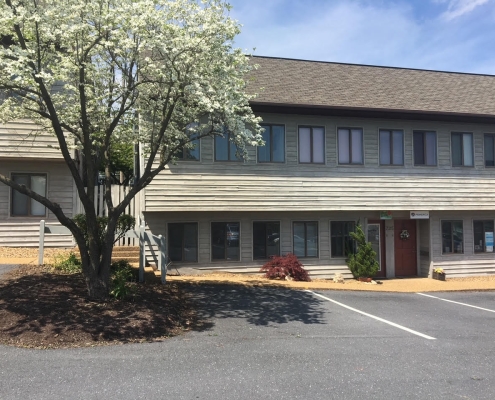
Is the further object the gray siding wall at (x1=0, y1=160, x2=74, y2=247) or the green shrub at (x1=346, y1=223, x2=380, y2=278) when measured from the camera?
the green shrub at (x1=346, y1=223, x2=380, y2=278)

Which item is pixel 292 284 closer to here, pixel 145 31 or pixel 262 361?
pixel 262 361

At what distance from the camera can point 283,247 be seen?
1500cm

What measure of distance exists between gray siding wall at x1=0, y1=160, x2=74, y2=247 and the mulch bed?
4.83 meters

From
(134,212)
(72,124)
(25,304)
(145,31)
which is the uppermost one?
(145,31)

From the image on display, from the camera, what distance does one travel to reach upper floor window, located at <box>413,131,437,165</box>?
52.2 feet

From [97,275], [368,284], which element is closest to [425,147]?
[368,284]

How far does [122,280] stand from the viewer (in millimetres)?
8891

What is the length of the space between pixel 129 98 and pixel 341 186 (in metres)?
8.55

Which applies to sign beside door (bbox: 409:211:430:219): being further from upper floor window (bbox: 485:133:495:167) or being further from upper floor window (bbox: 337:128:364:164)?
upper floor window (bbox: 485:133:495:167)

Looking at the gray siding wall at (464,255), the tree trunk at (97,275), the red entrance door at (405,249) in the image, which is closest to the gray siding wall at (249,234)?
the red entrance door at (405,249)

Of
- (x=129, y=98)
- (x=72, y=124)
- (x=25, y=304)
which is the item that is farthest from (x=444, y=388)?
(x=72, y=124)

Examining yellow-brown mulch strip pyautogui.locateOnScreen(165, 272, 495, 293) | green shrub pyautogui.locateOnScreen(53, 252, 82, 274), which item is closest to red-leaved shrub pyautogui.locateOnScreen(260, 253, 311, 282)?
yellow-brown mulch strip pyautogui.locateOnScreen(165, 272, 495, 293)

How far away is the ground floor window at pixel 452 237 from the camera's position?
1647 centimetres

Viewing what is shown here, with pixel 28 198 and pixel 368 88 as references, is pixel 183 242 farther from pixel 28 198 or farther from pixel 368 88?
pixel 368 88
